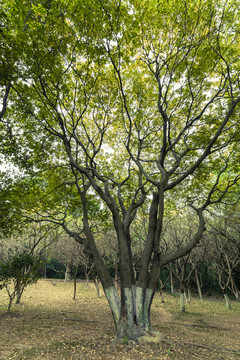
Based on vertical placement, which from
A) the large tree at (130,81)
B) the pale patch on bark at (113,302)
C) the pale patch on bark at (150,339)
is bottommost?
the pale patch on bark at (150,339)

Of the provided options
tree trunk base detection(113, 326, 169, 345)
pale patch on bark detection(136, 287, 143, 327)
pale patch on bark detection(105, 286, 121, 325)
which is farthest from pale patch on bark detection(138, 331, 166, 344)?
pale patch on bark detection(105, 286, 121, 325)

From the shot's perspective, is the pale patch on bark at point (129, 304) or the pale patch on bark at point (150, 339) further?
the pale patch on bark at point (129, 304)

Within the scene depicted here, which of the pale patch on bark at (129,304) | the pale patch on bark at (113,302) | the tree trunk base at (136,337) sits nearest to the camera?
the tree trunk base at (136,337)

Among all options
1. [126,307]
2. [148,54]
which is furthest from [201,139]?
[126,307]

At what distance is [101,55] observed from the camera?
6.07 m

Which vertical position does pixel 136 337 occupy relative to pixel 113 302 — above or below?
below

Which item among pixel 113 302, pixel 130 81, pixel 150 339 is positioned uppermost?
pixel 130 81

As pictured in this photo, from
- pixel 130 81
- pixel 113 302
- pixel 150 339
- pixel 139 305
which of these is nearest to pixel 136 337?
pixel 150 339

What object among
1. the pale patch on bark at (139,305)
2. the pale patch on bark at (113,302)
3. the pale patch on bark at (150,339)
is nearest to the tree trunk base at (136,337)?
the pale patch on bark at (150,339)

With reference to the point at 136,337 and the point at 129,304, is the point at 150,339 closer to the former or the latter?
the point at 136,337

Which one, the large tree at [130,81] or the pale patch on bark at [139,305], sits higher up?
the large tree at [130,81]

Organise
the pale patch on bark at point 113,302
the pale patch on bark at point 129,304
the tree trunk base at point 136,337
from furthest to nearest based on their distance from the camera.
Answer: the pale patch on bark at point 113,302 → the pale patch on bark at point 129,304 → the tree trunk base at point 136,337

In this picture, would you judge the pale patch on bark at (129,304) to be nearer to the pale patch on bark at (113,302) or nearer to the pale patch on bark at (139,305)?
the pale patch on bark at (139,305)

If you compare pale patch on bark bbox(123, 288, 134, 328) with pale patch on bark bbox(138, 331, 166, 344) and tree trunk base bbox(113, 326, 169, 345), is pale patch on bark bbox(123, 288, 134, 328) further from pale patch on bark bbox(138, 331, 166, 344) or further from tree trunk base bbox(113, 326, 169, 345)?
pale patch on bark bbox(138, 331, 166, 344)
